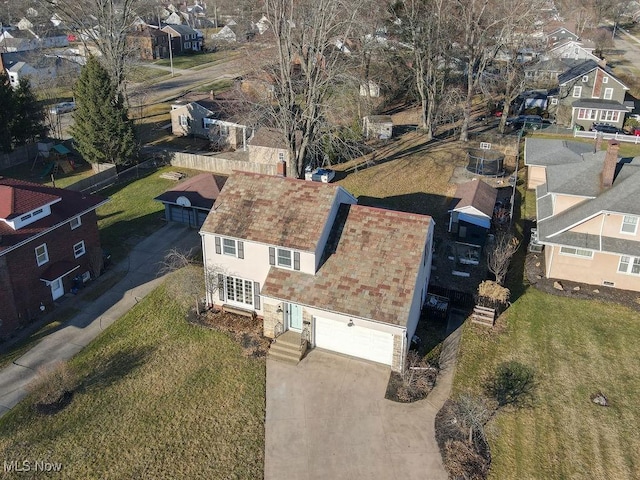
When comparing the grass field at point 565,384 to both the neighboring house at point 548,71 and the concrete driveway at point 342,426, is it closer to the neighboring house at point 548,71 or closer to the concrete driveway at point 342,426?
the concrete driveway at point 342,426

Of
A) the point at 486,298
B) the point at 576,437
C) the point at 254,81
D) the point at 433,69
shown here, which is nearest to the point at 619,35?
the point at 433,69

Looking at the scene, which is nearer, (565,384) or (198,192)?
(565,384)

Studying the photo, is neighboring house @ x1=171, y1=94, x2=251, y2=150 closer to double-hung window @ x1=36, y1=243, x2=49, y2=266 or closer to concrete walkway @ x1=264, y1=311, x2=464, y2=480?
double-hung window @ x1=36, y1=243, x2=49, y2=266

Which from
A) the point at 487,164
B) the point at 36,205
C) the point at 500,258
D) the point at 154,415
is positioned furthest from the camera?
the point at 487,164

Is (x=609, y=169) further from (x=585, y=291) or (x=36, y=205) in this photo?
(x=36, y=205)

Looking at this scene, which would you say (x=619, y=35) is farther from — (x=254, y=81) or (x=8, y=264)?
(x=8, y=264)

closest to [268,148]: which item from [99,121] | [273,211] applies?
[99,121]

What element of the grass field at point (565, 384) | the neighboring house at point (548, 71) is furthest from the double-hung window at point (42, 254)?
the neighboring house at point (548, 71)
